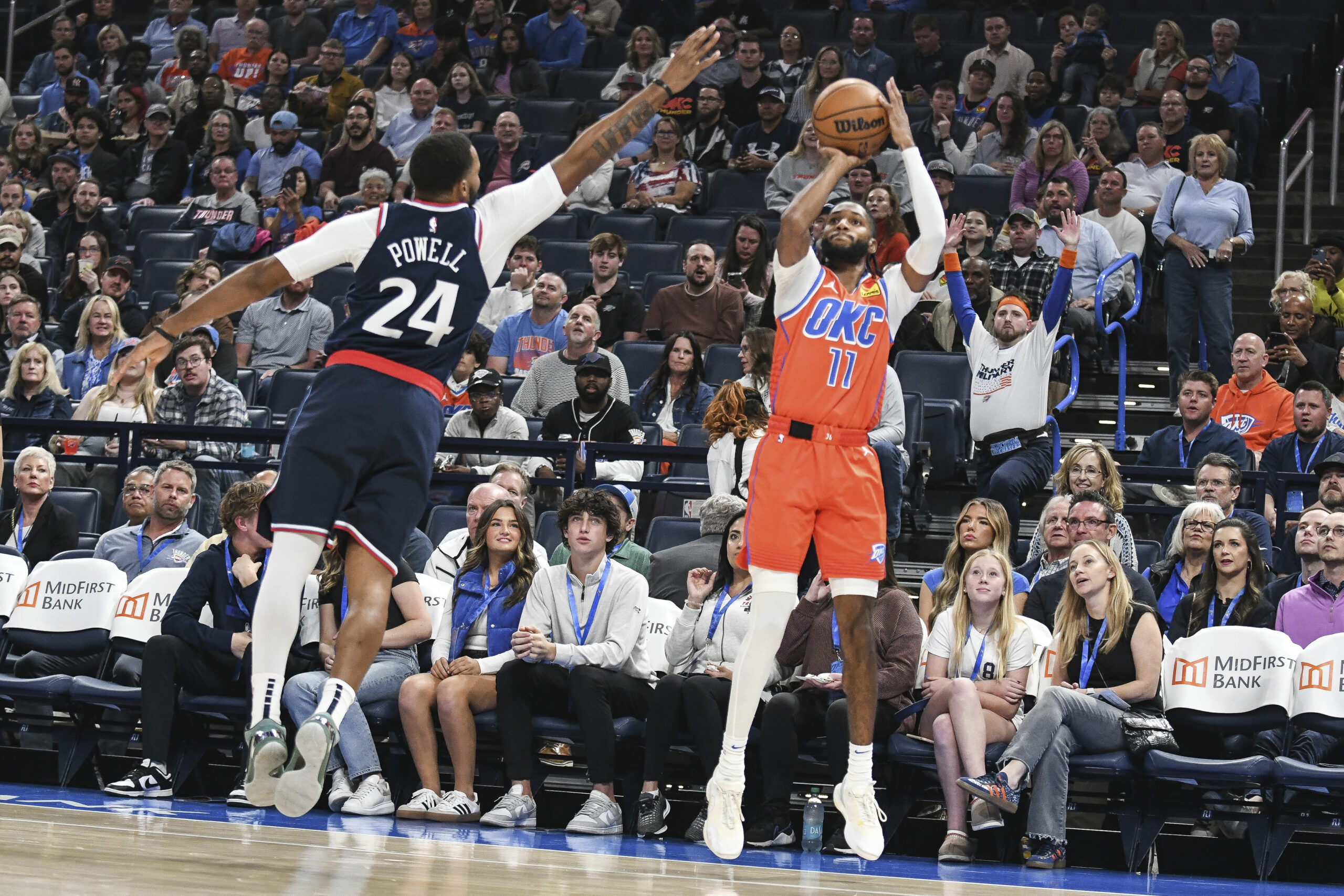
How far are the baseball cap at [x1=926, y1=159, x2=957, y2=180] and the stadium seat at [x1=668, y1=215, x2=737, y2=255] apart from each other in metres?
1.51

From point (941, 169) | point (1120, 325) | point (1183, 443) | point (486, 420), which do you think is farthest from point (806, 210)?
point (941, 169)

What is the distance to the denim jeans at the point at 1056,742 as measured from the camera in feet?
21.6

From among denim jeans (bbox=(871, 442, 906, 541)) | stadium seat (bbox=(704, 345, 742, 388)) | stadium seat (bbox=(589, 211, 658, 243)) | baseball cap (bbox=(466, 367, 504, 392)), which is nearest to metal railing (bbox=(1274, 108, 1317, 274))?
stadium seat (bbox=(704, 345, 742, 388))

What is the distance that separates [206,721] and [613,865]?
3080 millimetres

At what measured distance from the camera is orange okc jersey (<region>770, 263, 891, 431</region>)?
530 centimetres

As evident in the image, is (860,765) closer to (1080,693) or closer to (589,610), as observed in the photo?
(1080,693)

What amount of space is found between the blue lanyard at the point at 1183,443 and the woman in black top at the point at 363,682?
436 centimetres

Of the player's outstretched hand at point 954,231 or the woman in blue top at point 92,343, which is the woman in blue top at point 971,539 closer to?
the player's outstretched hand at point 954,231

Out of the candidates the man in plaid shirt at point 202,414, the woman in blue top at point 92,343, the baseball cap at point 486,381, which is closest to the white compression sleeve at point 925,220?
the baseball cap at point 486,381

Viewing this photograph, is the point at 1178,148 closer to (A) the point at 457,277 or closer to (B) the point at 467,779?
(B) the point at 467,779

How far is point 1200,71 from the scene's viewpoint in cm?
1214

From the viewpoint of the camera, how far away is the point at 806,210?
17.3 ft

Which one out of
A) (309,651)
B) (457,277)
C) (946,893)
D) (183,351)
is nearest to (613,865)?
(946,893)

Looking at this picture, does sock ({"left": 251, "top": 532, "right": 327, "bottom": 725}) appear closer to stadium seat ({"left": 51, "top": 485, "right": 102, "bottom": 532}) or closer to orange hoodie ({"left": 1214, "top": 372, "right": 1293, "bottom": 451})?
stadium seat ({"left": 51, "top": 485, "right": 102, "bottom": 532})
